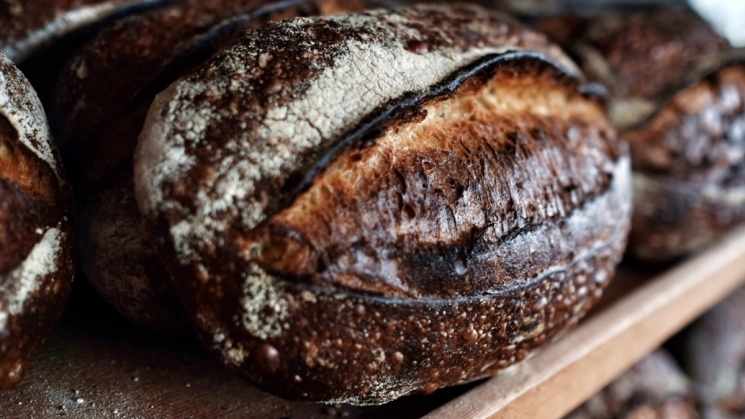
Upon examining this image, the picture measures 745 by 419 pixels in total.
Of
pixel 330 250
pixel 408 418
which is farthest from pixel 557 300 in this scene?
pixel 330 250

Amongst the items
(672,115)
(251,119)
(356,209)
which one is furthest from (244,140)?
(672,115)

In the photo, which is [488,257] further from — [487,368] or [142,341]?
[142,341]

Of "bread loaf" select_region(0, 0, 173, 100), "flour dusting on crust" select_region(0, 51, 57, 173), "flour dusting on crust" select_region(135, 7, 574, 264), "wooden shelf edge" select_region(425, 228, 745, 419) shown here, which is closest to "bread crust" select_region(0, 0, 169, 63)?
"bread loaf" select_region(0, 0, 173, 100)

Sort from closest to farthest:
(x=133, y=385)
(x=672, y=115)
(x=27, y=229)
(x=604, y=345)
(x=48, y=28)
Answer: (x=27, y=229)
(x=133, y=385)
(x=48, y=28)
(x=604, y=345)
(x=672, y=115)

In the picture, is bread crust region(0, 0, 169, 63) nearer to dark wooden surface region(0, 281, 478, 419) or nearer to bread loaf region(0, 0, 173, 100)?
bread loaf region(0, 0, 173, 100)

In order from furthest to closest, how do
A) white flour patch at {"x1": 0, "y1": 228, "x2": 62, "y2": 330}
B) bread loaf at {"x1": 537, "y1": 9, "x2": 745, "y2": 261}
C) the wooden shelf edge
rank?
bread loaf at {"x1": 537, "y1": 9, "x2": 745, "y2": 261} → the wooden shelf edge → white flour patch at {"x1": 0, "y1": 228, "x2": 62, "y2": 330}

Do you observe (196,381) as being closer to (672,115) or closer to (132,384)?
(132,384)
